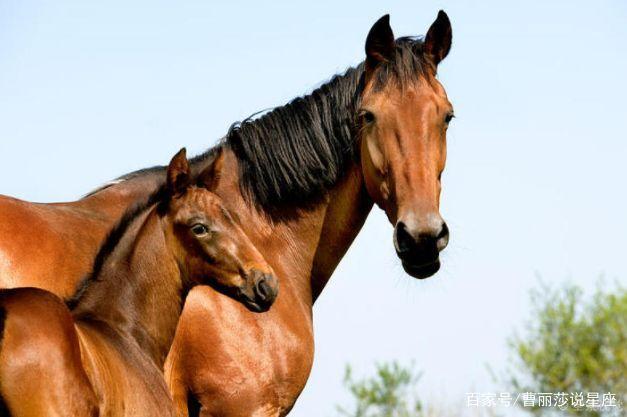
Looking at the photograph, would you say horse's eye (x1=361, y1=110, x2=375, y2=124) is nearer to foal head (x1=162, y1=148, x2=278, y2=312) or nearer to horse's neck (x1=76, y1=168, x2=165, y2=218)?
foal head (x1=162, y1=148, x2=278, y2=312)

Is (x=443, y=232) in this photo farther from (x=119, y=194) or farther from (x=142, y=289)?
(x=119, y=194)

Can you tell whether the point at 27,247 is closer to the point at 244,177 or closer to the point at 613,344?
the point at 244,177

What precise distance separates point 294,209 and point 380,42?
4.15 ft

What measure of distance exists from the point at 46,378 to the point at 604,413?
43.5 feet

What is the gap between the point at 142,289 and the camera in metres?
5.93

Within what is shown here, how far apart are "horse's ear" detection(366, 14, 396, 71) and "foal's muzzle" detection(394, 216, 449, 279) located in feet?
4.08

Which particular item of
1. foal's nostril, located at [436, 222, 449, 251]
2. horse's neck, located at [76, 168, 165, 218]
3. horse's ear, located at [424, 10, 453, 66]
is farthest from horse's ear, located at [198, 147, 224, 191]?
→ horse's ear, located at [424, 10, 453, 66]

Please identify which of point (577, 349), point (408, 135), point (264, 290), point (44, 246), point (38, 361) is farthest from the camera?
point (577, 349)

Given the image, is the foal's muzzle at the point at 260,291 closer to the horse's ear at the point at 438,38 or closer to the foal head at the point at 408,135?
the foal head at the point at 408,135

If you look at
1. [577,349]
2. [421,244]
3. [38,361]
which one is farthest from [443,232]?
[577,349]

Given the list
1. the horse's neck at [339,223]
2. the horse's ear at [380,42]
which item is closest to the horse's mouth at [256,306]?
the horse's neck at [339,223]

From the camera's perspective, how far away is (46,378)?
13.9ft

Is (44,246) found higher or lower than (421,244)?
lower

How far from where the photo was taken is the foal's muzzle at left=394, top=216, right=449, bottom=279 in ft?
19.6
